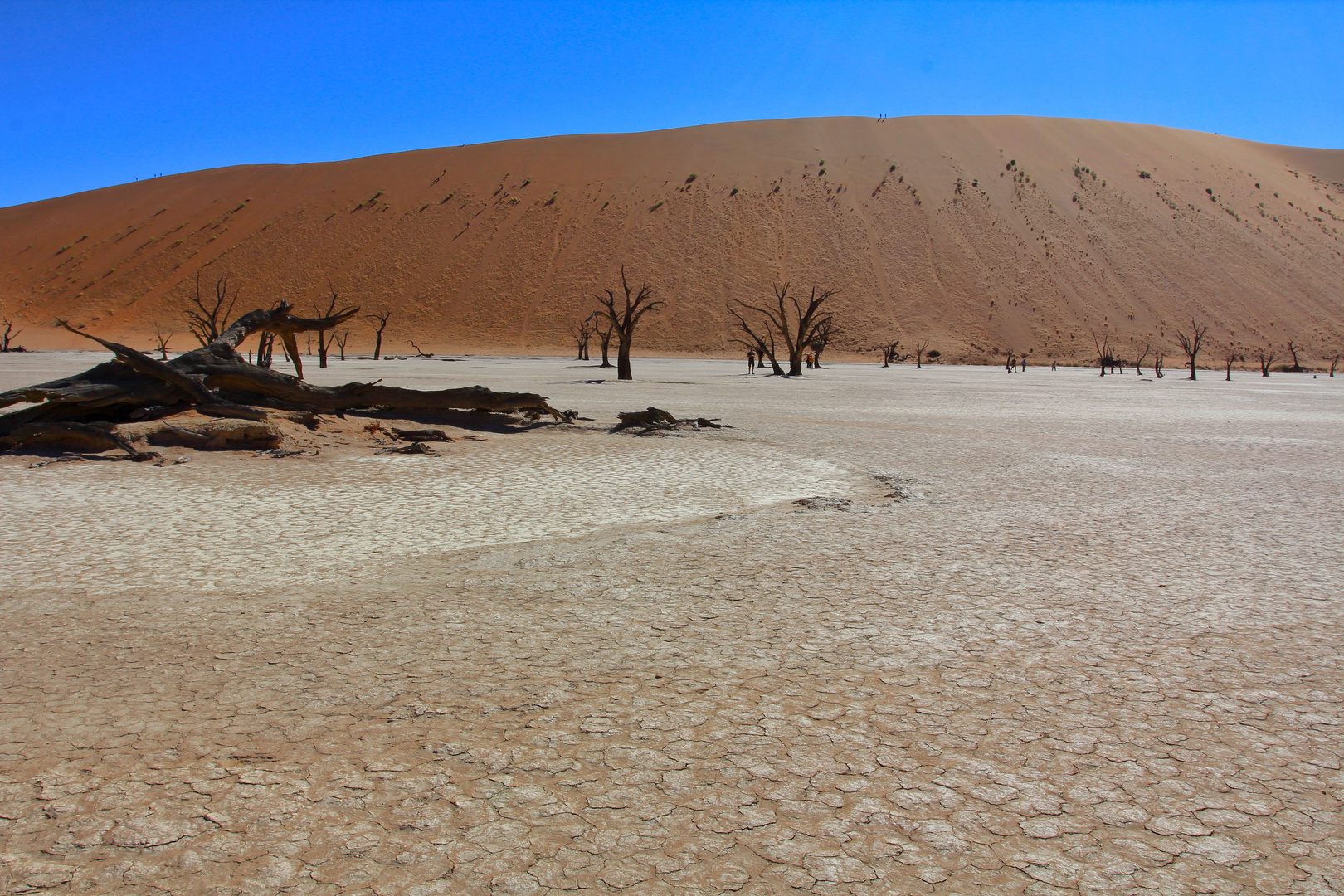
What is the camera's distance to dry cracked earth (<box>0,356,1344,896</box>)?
8.54 ft

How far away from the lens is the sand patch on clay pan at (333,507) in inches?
228

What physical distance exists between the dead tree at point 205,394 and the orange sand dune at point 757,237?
156 feet

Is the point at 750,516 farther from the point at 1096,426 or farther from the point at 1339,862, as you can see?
the point at 1096,426

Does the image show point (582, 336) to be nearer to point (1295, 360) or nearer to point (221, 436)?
point (1295, 360)

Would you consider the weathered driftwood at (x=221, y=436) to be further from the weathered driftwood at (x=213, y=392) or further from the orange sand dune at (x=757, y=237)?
the orange sand dune at (x=757, y=237)

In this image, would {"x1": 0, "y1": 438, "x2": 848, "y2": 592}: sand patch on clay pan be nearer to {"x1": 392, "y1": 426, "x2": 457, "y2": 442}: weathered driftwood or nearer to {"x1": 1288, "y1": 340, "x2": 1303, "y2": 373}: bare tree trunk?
{"x1": 392, "y1": 426, "x2": 457, "y2": 442}: weathered driftwood

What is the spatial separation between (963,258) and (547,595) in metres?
67.5

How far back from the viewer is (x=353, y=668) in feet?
13.1

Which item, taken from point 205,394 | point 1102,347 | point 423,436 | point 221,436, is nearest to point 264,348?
point 205,394

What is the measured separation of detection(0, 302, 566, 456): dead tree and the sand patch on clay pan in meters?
1.74

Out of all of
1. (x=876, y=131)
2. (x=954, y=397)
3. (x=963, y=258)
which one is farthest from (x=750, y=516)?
(x=876, y=131)

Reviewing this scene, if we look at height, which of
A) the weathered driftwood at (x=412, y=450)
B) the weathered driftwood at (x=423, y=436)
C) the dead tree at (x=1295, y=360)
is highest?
the dead tree at (x=1295, y=360)

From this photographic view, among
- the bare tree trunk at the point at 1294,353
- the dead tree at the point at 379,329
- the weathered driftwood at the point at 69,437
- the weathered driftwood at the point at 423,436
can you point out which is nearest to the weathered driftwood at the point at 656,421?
the weathered driftwood at the point at 423,436

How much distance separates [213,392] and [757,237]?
60.9m
